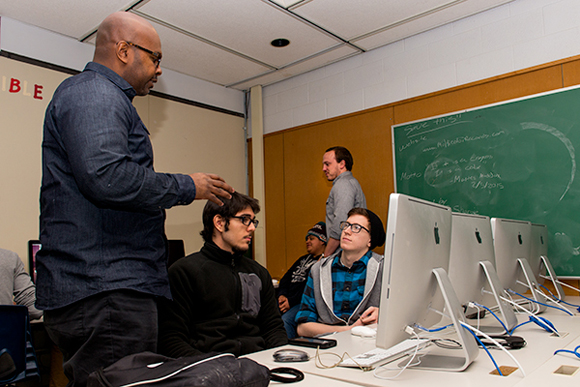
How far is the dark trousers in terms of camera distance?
40.8 inches

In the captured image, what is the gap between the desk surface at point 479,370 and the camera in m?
1.02

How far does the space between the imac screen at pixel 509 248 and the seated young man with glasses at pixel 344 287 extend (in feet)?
1.82

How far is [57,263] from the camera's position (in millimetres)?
1076

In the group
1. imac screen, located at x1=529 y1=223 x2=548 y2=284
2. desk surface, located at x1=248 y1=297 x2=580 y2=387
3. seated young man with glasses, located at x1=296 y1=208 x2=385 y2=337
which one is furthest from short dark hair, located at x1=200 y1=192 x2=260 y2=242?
imac screen, located at x1=529 y1=223 x2=548 y2=284


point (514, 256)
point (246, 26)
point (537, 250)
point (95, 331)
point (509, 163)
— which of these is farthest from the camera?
point (246, 26)

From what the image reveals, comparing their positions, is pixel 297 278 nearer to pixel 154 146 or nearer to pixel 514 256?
pixel 514 256

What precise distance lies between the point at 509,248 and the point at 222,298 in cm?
122

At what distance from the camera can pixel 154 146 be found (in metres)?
4.00

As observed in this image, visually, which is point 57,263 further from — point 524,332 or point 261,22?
point 261,22

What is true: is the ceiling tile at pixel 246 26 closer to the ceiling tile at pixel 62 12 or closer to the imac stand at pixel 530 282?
the ceiling tile at pixel 62 12

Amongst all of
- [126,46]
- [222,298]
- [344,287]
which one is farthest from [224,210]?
[126,46]

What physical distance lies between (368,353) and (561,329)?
2.69ft

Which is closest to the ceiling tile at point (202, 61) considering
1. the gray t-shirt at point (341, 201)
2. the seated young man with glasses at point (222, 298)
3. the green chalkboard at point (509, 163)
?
the gray t-shirt at point (341, 201)

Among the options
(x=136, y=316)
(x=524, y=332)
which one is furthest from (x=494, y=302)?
(x=136, y=316)
